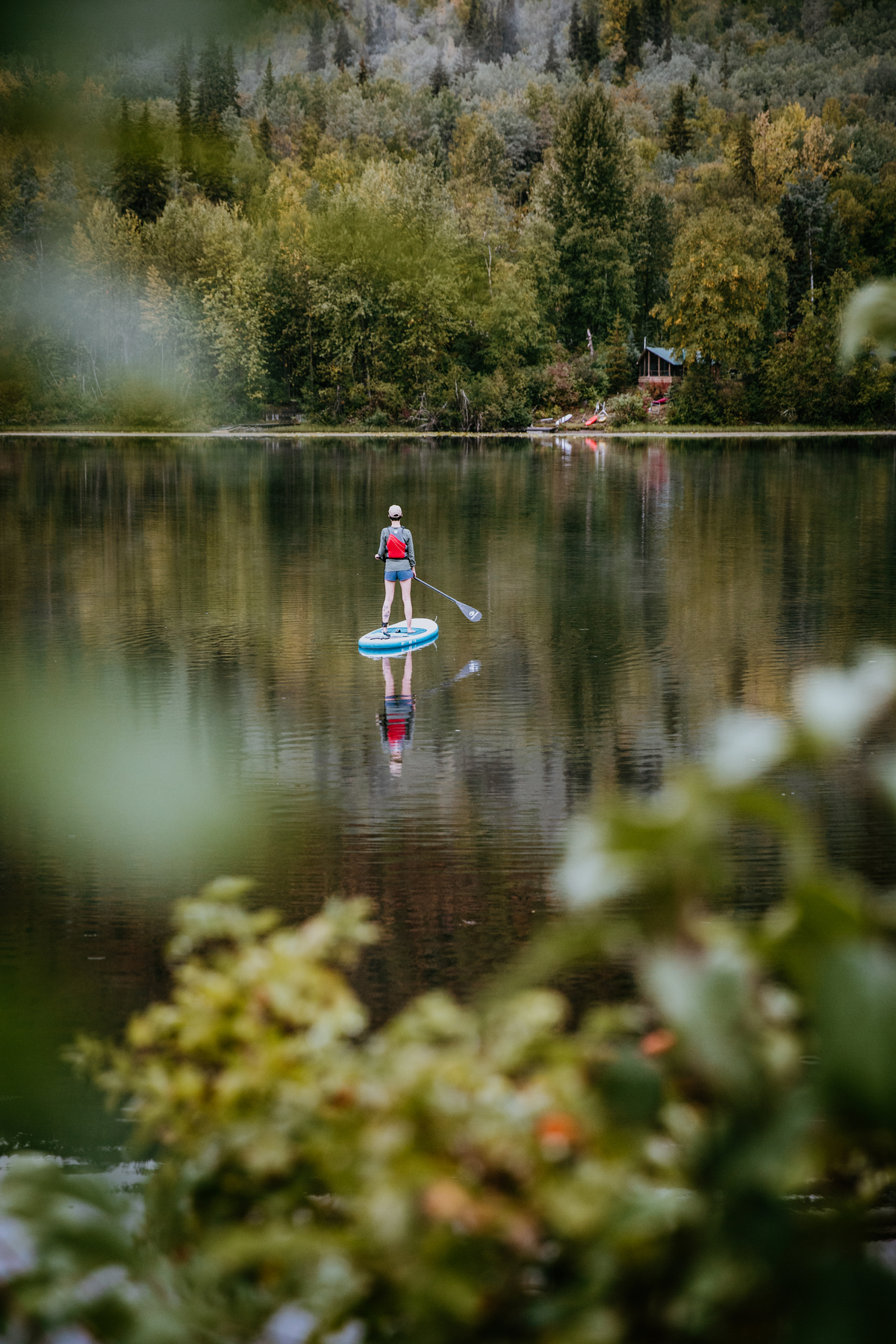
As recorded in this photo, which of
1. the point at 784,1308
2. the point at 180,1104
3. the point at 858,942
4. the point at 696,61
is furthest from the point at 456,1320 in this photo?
the point at 696,61

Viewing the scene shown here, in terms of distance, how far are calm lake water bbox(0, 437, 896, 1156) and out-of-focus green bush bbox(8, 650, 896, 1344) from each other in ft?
0.41

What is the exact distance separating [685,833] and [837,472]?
3970 cm

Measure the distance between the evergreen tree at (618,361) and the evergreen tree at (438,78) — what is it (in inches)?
1519

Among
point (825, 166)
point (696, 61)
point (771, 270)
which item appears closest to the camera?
point (771, 270)

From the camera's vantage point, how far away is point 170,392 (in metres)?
3.94

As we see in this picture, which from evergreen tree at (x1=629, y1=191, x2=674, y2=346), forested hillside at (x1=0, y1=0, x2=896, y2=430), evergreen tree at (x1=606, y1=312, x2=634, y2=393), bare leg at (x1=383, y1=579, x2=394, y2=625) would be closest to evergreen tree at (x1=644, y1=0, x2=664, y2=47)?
forested hillside at (x1=0, y1=0, x2=896, y2=430)

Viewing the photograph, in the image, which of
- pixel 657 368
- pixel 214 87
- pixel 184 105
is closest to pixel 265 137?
pixel 184 105

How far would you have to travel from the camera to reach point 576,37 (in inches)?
4680

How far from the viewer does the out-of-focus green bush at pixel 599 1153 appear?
0.53 m

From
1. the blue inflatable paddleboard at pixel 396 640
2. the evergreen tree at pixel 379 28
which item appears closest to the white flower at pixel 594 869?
the evergreen tree at pixel 379 28

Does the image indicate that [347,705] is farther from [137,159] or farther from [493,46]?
[493,46]

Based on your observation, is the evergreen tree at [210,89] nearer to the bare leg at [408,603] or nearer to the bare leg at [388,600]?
the bare leg at [408,603]

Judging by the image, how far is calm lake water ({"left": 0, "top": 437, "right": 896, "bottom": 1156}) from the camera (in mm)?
5250

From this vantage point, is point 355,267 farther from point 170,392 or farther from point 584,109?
point 170,392
